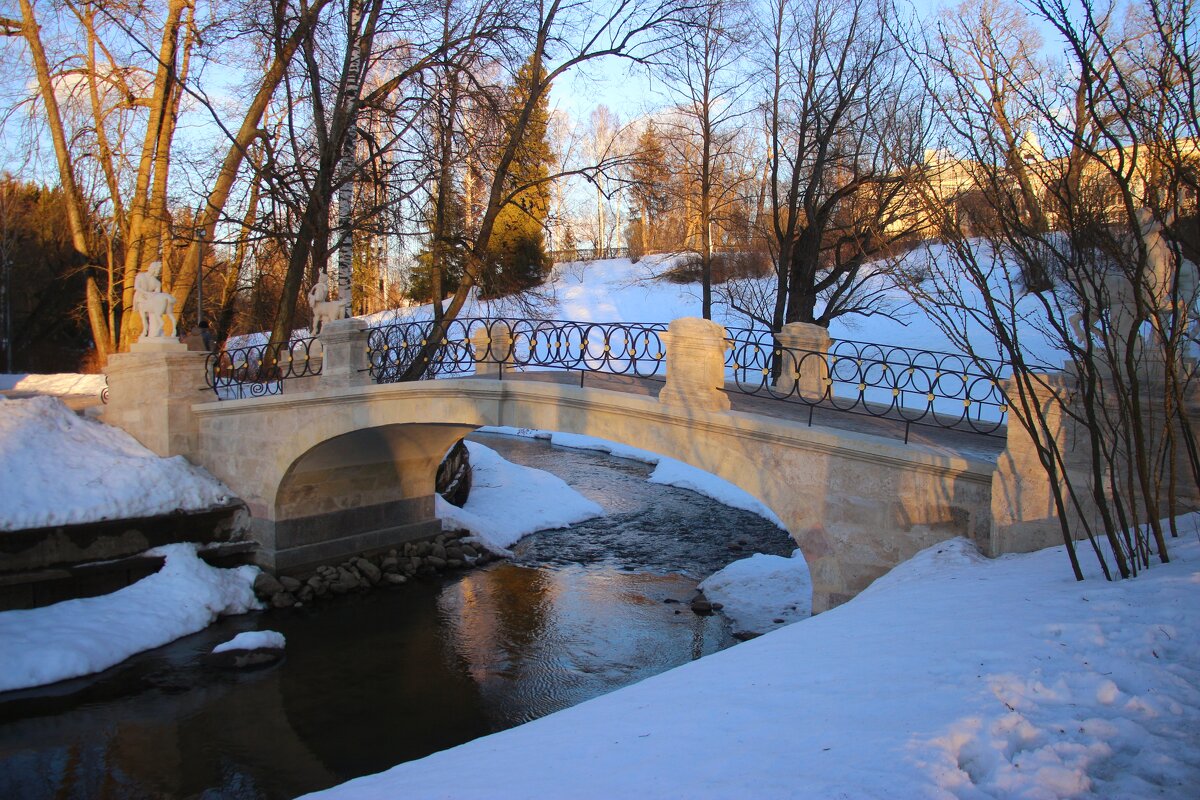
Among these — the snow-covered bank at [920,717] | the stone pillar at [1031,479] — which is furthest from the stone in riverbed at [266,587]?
the stone pillar at [1031,479]

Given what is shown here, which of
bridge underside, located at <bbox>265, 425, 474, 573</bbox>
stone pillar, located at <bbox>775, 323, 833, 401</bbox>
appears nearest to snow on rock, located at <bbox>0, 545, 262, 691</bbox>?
bridge underside, located at <bbox>265, 425, 474, 573</bbox>

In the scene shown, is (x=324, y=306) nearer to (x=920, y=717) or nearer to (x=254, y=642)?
(x=254, y=642)

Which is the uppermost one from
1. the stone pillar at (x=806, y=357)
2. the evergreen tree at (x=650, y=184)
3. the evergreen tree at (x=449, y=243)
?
the evergreen tree at (x=650, y=184)

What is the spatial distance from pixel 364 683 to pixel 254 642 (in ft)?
4.86

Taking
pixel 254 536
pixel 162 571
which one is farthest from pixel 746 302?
pixel 162 571

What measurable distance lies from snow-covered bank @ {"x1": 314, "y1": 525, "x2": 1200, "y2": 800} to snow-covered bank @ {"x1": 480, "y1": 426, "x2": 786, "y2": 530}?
8562mm

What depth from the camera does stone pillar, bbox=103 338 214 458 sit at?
11617mm

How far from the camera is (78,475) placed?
1041 centimetres

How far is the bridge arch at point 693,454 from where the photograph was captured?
597 centimetres

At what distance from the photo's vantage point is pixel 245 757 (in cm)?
689

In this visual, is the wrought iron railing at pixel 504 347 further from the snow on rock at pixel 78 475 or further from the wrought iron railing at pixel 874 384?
the snow on rock at pixel 78 475

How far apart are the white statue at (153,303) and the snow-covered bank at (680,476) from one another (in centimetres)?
536

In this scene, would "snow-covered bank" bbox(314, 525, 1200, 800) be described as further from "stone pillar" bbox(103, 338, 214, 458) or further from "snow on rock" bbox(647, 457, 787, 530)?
"snow on rock" bbox(647, 457, 787, 530)

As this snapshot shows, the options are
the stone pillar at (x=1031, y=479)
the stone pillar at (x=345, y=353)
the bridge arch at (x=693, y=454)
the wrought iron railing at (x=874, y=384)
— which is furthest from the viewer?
the stone pillar at (x=345, y=353)
